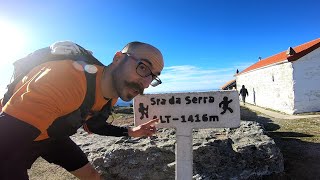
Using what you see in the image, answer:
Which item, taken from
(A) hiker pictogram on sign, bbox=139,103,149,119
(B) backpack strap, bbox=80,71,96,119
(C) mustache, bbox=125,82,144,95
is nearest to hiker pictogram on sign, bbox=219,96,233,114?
(A) hiker pictogram on sign, bbox=139,103,149,119

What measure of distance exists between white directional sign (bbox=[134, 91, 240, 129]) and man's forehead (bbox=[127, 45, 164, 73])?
1.90 m

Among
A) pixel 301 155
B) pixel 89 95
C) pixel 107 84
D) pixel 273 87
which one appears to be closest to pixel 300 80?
pixel 273 87

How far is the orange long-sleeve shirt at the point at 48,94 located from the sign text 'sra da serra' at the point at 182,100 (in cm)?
239

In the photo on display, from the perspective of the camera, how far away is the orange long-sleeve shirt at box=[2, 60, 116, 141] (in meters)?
1.65

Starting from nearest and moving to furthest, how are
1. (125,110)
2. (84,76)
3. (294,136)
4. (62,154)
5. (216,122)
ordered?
1. (84,76)
2. (62,154)
3. (216,122)
4. (294,136)
5. (125,110)

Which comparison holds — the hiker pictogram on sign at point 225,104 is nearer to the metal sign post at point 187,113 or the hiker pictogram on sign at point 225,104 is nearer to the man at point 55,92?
the metal sign post at point 187,113

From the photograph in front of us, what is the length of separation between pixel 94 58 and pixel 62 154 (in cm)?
108

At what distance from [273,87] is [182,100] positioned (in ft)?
71.3

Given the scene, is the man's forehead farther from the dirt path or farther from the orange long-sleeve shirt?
the dirt path

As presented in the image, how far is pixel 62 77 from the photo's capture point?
5.94 feet

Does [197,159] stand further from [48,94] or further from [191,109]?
[48,94]

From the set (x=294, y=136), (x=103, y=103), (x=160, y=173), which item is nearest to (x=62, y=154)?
(x=103, y=103)

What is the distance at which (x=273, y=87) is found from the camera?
971 inches

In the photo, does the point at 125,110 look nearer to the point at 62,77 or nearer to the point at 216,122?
the point at 216,122
